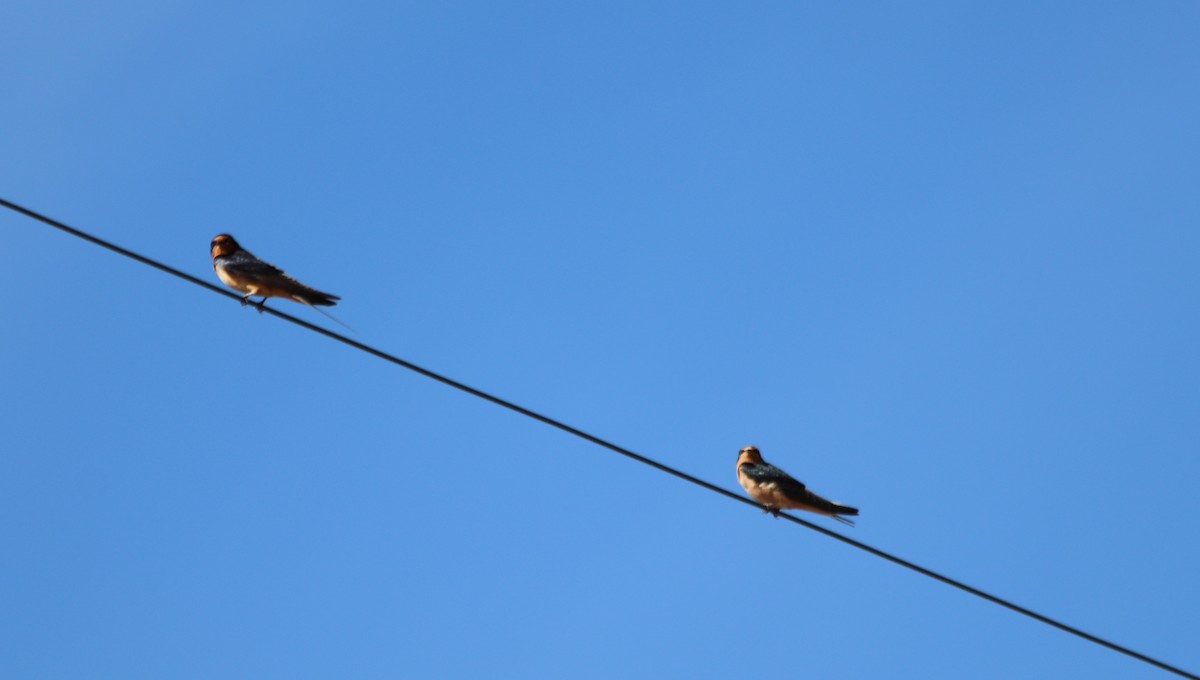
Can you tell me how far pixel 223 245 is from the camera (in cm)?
1423

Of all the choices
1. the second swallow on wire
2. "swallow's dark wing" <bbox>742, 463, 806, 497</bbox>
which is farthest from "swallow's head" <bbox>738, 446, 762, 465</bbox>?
the second swallow on wire

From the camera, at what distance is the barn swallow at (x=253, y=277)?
12.9 meters

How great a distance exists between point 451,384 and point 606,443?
892 millimetres

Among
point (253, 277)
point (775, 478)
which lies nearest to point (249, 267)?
point (253, 277)

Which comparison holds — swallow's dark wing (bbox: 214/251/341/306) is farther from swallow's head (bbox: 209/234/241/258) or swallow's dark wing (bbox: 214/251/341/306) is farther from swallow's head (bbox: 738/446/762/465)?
swallow's head (bbox: 738/446/762/465)

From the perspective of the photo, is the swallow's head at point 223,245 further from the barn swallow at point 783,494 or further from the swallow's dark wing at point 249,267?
the barn swallow at point 783,494

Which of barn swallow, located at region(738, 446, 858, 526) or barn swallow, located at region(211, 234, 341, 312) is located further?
barn swallow, located at region(738, 446, 858, 526)

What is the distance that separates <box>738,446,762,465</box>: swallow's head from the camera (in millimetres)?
15570

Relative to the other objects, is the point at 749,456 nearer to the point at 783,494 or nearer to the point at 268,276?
the point at 783,494

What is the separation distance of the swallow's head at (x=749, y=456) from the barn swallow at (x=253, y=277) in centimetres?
478

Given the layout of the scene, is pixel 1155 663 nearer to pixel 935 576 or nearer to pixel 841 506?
pixel 935 576

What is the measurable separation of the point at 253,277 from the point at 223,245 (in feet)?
3.36

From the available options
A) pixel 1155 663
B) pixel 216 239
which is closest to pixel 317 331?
pixel 1155 663

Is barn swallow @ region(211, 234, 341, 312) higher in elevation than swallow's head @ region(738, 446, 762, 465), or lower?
lower
